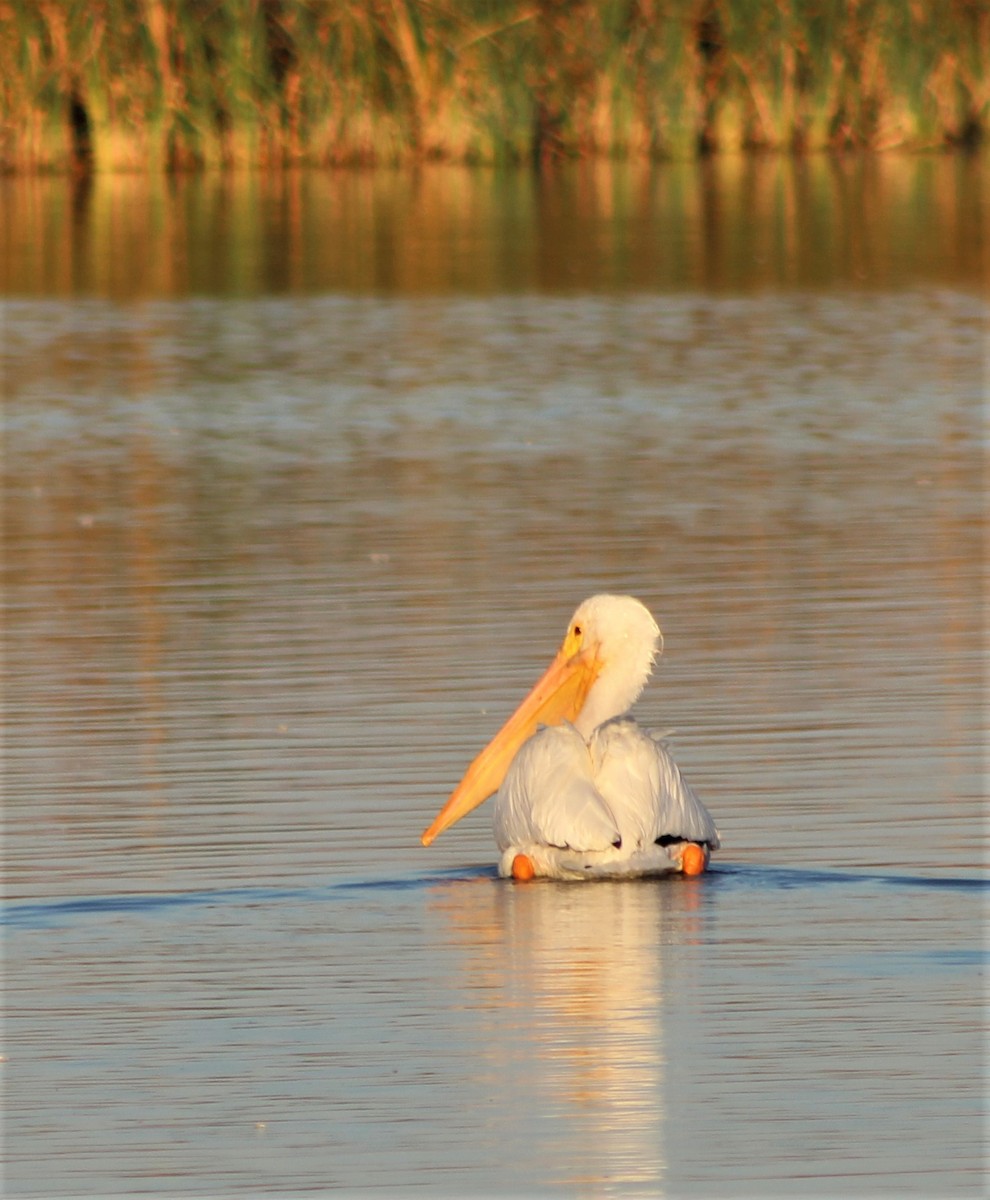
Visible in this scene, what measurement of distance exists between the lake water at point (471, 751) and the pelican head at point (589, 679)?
0.18 meters

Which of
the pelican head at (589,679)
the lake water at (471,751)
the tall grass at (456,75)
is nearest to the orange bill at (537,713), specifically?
the pelican head at (589,679)

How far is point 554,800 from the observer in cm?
680

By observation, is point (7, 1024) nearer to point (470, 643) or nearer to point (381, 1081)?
point (381, 1081)

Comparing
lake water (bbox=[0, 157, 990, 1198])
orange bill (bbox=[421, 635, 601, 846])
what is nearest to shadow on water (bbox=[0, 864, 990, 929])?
lake water (bbox=[0, 157, 990, 1198])

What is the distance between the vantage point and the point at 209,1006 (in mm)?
5980

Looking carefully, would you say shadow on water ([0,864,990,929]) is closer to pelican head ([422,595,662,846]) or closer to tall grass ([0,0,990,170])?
pelican head ([422,595,662,846])

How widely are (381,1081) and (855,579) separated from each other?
547cm

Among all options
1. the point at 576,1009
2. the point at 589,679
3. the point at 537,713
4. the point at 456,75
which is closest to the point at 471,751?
the point at 537,713

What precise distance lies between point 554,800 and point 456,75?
81.9 feet

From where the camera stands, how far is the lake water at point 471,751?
207 inches

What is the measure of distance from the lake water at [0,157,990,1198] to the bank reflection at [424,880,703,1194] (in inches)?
0.5

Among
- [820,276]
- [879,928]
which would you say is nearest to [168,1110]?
[879,928]

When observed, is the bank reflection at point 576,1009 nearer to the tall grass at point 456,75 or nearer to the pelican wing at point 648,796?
the pelican wing at point 648,796

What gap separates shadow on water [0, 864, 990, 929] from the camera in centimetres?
668
